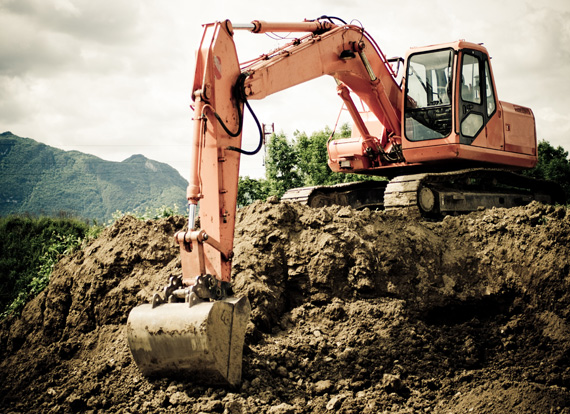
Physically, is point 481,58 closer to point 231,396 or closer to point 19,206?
point 231,396

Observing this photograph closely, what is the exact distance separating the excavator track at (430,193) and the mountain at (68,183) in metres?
85.6

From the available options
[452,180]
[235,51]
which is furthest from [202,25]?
[452,180]

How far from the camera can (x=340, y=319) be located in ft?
20.5

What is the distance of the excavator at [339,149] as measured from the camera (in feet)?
16.2

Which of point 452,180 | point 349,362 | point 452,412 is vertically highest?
point 452,180

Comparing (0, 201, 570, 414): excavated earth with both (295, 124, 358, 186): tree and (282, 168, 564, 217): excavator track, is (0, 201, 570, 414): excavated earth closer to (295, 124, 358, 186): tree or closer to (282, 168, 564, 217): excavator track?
(282, 168, 564, 217): excavator track

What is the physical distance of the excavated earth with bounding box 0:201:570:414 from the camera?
5.27m

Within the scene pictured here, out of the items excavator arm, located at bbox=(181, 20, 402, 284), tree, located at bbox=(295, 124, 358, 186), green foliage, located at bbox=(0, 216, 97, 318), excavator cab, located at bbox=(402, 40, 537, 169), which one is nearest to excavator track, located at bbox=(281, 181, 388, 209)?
excavator cab, located at bbox=(402, 40, 537, 169)

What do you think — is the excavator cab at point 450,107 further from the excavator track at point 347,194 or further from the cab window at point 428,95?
the excavator track at point 347,194

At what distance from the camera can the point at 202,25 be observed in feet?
18.9

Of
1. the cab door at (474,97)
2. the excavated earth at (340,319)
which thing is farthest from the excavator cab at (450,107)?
the excavated earth at (340,319)

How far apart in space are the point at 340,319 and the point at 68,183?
391ft

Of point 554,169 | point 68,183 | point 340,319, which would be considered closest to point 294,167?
point 554,169

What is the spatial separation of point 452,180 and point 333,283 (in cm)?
399
